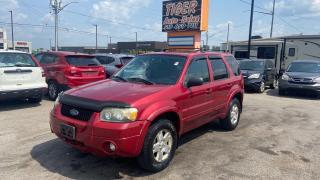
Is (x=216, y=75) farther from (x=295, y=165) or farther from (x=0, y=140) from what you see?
(x=0, y=140)

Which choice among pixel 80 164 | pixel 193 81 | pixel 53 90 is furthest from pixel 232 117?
pixel 53 90

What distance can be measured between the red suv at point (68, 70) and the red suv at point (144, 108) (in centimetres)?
465

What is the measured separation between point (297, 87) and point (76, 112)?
11070 millimetres

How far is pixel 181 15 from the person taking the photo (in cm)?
2133

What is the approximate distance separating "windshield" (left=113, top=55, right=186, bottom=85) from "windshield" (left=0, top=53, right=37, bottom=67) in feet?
14.0

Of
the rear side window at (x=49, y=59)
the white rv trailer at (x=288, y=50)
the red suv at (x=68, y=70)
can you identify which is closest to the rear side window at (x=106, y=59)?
the red suv at (x=68, y=70)

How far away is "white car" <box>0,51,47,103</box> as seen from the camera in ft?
28.0

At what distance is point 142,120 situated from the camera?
170 inches

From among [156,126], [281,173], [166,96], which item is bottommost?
[281,173]

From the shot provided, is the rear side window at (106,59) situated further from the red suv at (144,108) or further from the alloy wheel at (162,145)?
the alloy wheel at (162,145)

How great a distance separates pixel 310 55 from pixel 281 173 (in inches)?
789

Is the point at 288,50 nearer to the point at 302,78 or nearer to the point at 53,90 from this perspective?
the point at 302,78

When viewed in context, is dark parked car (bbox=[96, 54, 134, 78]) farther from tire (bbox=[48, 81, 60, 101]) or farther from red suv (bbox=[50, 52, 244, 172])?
red suv (bbox=[50, 52, 244, 172])

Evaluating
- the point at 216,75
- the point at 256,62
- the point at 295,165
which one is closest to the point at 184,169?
the point at 295,165
